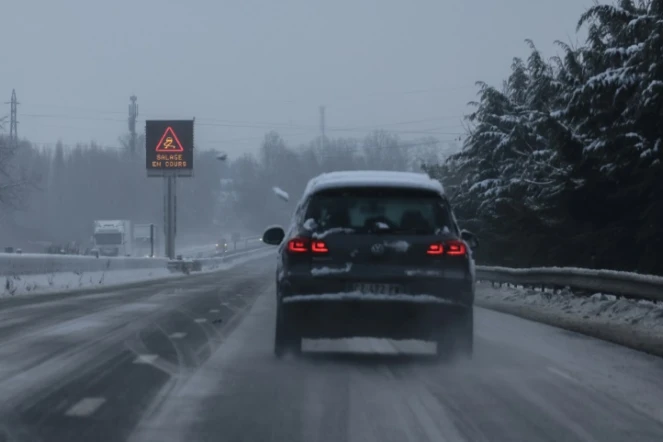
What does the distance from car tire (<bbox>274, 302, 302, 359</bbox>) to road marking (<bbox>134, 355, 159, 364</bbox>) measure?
1205mm

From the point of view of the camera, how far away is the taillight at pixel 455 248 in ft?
33.2

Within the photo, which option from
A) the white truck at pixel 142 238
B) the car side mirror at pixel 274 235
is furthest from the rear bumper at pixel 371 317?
the white truck at pixel 142 238

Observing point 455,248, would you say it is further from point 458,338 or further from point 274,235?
point 274,235

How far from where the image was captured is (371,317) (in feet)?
32.6

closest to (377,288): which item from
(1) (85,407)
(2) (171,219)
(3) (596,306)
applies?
(1) (85,407)

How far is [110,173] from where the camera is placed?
14712 centimetres

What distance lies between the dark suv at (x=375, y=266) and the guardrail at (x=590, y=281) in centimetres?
514

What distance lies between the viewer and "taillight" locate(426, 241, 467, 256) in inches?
397

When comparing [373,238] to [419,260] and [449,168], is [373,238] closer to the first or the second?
[419,260]

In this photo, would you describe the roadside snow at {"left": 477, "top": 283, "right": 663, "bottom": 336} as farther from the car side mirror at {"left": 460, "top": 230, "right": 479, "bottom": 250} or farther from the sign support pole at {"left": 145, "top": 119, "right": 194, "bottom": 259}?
the sign support pole at {"left": 145, "top": 119, "right": 194, "bottom": 259}

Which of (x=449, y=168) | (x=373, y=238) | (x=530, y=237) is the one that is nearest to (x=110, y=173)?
(x=449, y=168)

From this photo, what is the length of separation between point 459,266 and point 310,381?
1870mm

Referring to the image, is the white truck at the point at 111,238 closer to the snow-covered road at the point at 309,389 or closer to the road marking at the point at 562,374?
the snow-covered road at the point at 309,389

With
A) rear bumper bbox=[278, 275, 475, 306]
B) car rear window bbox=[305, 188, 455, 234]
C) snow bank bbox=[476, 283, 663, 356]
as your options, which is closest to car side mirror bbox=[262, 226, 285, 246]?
car rear window bbox=[305, 188, 455, 234]
